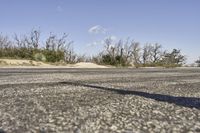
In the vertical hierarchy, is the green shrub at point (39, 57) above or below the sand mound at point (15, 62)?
above

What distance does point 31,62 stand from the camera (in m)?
44.5

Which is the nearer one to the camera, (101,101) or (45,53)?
(101,101)

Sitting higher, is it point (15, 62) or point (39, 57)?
point (39, 57)

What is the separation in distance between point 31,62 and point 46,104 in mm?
38118

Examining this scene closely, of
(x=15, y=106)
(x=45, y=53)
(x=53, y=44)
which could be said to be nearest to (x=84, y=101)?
(x=15, y=106)

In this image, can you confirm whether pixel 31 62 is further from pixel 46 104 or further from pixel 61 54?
pixel 46 104

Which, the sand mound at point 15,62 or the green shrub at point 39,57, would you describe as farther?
the green shrub at point 39,57

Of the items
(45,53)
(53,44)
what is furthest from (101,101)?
(53,44)

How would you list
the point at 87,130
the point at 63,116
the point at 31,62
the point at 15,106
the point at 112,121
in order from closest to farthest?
the point at 87,130 < the point at 112,121 < the point at 63,116 < the point at 15,106 < the point at 31,62

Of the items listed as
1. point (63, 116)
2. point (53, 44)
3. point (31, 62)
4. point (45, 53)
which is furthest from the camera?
point (53, 44)

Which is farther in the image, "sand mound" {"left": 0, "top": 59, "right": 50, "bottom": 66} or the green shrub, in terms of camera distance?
the green shrub

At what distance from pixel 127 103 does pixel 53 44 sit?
70214mm

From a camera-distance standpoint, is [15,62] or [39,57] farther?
[39,57]

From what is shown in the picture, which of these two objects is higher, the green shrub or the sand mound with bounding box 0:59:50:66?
the green shrub
